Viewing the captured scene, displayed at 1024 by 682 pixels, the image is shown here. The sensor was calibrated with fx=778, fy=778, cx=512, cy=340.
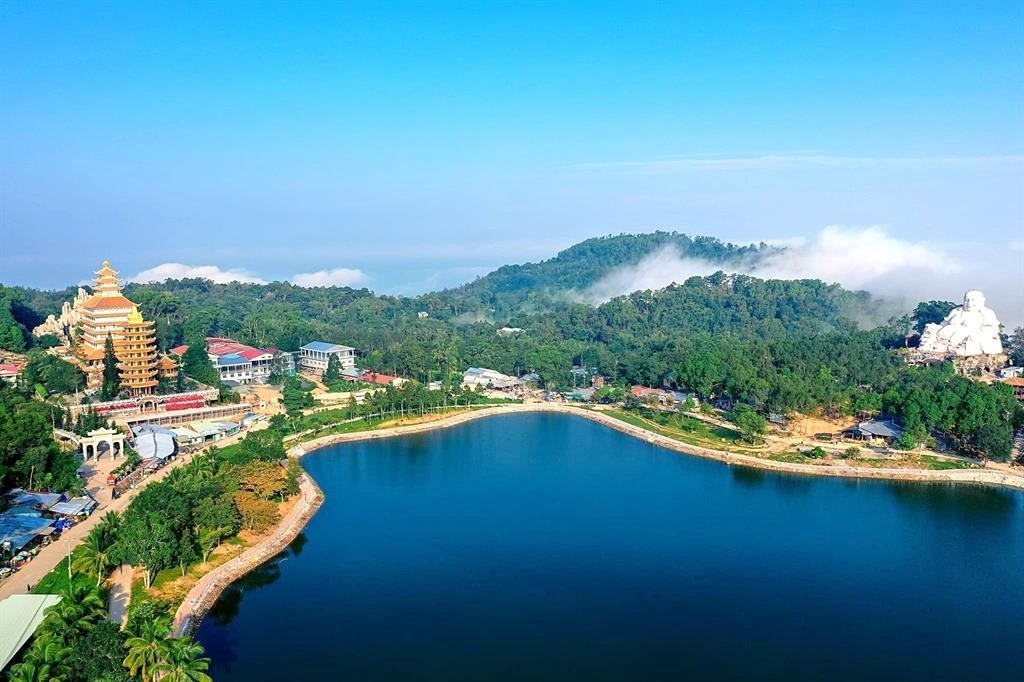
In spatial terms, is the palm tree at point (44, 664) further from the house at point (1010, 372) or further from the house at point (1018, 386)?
the house at point (1010, 372)

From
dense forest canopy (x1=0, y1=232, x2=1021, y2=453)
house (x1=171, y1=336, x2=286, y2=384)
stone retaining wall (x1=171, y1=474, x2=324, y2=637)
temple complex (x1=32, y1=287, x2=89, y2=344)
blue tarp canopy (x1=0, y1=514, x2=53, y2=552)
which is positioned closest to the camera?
stone retaining wall (x1=171, y1=474, x2=324, y2=637)

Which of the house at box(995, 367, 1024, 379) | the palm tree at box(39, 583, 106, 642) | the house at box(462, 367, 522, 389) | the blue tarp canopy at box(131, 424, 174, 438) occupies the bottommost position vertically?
the palm tree at box(39, 583, 106, 642)

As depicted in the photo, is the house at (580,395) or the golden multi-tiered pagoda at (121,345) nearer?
the golden multi-tiered pagoda at (121,345)

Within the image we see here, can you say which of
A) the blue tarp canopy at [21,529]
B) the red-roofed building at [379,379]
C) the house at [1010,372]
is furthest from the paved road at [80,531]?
the house at [1010,372]

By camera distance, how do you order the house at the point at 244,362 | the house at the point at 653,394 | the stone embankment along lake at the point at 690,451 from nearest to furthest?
the stone embankment along lake at the point at 690,451, the house at the point at 653,394, the house at the point at 244,362

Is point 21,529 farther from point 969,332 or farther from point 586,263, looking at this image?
point 586,263

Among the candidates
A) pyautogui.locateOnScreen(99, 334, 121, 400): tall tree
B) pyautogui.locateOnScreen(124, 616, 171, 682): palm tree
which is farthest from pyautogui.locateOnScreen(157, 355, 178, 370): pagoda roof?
pyautogui.locateOnScreen(124, 616, 171, 682): palm tree

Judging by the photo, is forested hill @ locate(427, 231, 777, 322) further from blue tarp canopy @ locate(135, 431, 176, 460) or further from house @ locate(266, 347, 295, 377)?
blue tarp canopy @ locate(135, 431, 176, 460)
